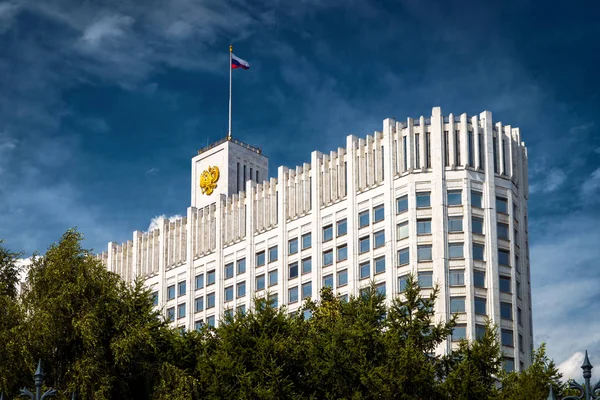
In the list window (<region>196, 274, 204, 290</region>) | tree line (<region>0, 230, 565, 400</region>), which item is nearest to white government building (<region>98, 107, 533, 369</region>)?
window (<region>196, 274, 204, 290</region>)

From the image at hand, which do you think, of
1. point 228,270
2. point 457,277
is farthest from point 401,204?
point 228,270

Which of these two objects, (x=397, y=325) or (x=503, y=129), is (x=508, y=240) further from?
(x=397, y=325)

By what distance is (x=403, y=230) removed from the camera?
114m

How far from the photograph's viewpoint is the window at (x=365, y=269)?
11631 centimetres

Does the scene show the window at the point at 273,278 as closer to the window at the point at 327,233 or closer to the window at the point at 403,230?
the window at the point at 327,233

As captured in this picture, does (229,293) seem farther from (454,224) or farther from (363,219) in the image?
(454,224)

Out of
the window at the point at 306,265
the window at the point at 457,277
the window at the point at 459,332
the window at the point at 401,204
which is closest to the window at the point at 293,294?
the window at the point at 306,265

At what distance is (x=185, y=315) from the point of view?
13762cm

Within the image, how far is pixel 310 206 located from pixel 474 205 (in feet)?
66.7

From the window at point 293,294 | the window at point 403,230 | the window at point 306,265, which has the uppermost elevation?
the window at point 403,230

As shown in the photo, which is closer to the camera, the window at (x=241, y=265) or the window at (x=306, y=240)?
the window at (x=306, y=240)

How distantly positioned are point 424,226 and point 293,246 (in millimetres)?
19123

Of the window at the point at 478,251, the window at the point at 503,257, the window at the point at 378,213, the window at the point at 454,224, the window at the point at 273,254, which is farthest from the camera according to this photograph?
the window at the point at 273,254

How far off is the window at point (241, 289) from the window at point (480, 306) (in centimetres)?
3093
